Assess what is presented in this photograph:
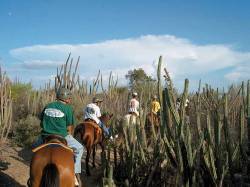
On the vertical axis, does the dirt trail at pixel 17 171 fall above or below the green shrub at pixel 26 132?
below

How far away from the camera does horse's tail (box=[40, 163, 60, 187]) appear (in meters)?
6.53

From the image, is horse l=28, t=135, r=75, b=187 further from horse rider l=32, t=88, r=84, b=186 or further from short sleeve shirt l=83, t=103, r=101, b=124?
short sleeve shirt l=83, t=103, r=101, b=124

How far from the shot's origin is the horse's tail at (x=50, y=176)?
6.53m

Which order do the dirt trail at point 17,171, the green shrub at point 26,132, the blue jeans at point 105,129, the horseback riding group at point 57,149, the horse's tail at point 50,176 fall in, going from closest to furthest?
1. the horse's tail at point 50,176
2. the horseback riding group at point 57,149
3. the dirt trail at point 17,171
4. the blue jeans at point 105,129
5. the green shrub at point 26,132

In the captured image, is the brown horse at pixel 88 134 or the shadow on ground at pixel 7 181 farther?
the brown horse at pixel 88 134

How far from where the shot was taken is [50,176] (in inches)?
259

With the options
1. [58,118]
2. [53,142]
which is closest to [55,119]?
[58,118]

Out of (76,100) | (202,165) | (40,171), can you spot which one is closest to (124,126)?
(202,165)

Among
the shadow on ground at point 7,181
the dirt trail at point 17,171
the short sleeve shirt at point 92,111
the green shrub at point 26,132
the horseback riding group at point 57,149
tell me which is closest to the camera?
the horseback riding group at point 57,149

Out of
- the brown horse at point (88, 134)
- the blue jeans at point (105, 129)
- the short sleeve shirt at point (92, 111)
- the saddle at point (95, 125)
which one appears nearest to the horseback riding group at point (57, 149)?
the brown horse at point (88, 134)

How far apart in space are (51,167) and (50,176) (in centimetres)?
14

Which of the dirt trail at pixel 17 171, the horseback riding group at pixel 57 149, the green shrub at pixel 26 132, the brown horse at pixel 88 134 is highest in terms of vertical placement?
the horseback riding group at pixel 57 149

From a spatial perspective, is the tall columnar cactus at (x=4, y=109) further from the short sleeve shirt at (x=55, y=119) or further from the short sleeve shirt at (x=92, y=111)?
the short sleeve shirt at (x=55, y=119)

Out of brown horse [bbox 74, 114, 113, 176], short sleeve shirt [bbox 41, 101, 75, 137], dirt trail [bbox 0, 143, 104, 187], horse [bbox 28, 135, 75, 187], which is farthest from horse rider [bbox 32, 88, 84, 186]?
brown horse [bbox 74, 114, 113, 176]
